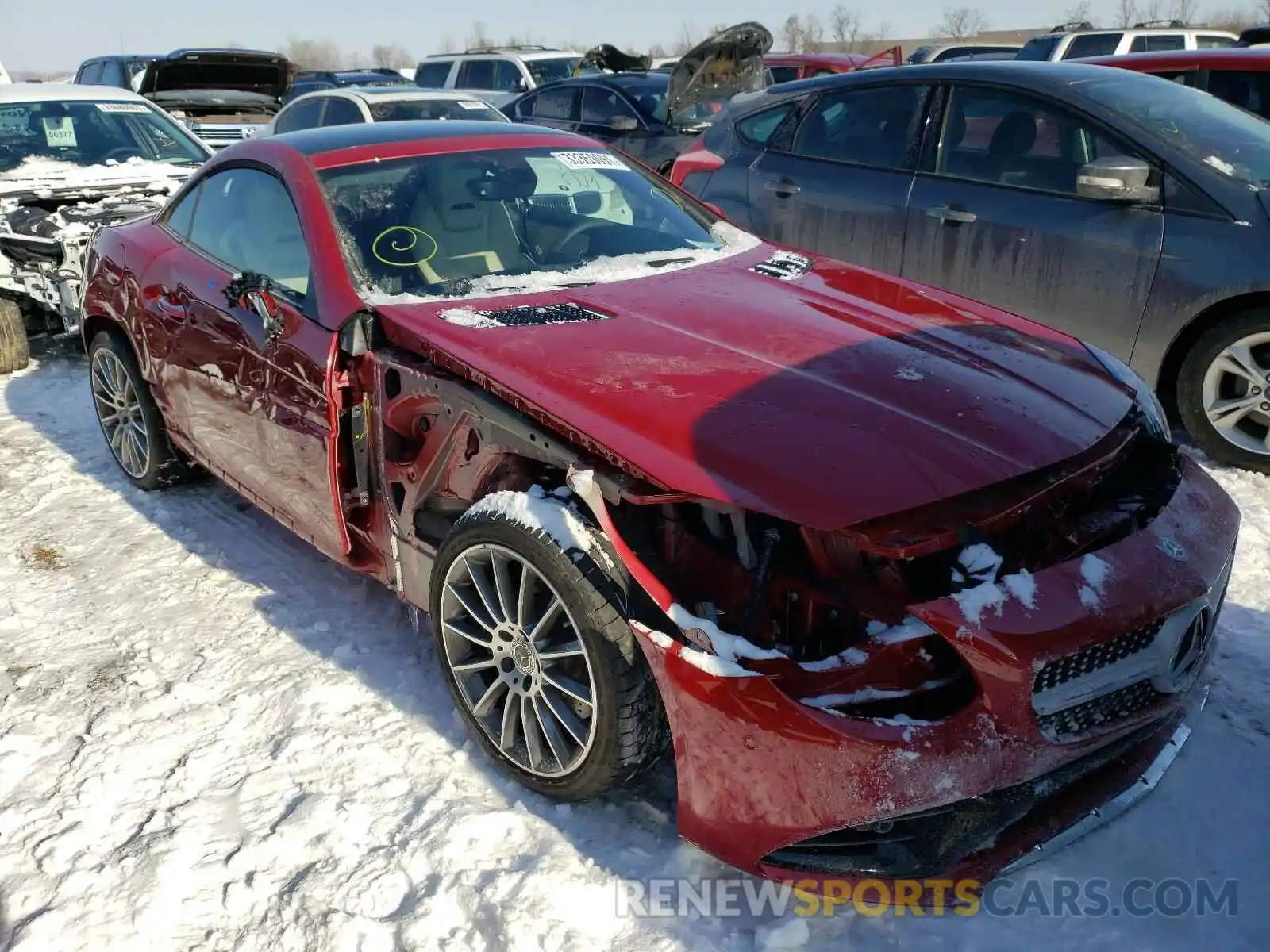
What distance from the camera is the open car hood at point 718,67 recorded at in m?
9.87

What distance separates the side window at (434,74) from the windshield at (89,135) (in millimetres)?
9856

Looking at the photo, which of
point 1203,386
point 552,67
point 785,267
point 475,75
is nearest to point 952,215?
point 1203,386

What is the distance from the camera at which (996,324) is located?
3201mm

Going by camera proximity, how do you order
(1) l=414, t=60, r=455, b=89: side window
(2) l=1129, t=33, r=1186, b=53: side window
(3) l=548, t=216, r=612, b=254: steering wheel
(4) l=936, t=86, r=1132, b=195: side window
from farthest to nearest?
1. (1) l=414, t=60, r=455, b=89: side window
2. (2) l=1129, t=33, r=1186, b=53: side window
3. (4) l=936, t=86, r=1132, b=195: side window
4. (3) l=548, t=216, r=612, b=254: steering wheel

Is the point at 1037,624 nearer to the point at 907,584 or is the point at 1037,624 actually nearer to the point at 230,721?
the point at 907,584

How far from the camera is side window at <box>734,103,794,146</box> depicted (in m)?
6.00

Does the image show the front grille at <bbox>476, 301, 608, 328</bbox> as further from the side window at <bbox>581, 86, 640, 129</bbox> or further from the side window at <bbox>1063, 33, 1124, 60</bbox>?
the side window at <bbox>1063, 33, 1124, 60</bbox>

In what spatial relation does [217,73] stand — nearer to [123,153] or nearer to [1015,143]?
[123,153]

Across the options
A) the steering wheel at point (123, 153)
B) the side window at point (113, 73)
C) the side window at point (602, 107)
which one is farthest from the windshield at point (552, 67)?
the steering wheel at point (123, 153)

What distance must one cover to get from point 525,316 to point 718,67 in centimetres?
809

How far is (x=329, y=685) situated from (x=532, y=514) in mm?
1159

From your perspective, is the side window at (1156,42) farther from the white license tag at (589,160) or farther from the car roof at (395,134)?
the car roof at (395,134)

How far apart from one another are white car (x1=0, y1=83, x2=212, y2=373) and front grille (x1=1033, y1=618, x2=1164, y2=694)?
229 inches

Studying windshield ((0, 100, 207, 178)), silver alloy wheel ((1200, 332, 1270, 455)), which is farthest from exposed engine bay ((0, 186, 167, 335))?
silver alloy wheel ((1200, 332, 1270, 455))
